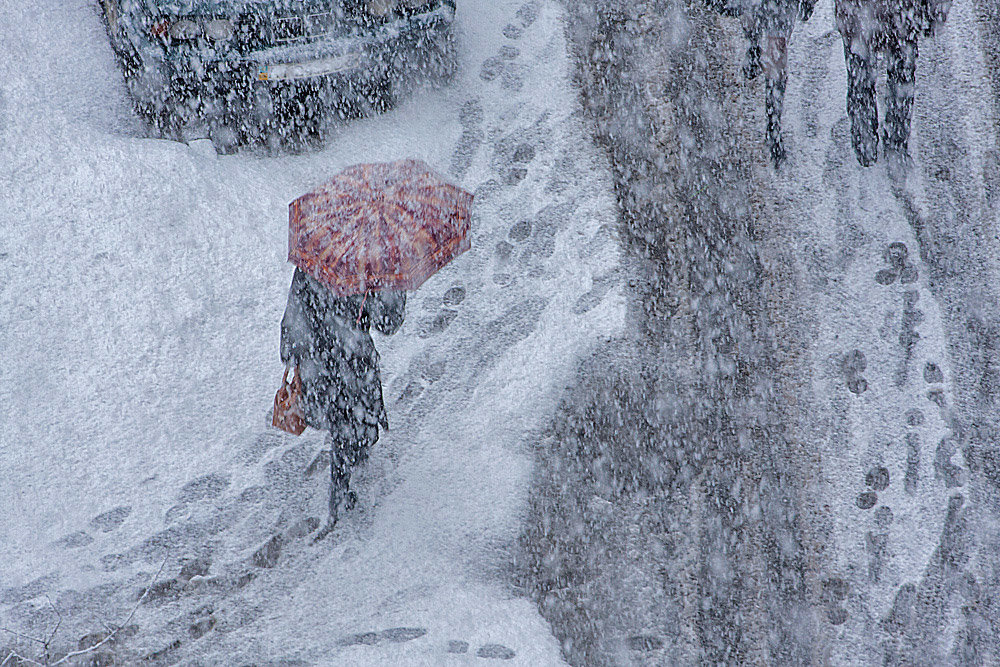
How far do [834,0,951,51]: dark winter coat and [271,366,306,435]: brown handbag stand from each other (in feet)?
11.4

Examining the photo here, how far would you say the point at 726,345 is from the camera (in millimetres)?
4250

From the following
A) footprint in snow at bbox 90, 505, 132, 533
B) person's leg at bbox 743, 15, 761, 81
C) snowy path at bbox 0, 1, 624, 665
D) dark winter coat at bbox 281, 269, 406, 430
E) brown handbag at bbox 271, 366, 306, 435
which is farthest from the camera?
person's leg at bbox 743, 15, 761, 81

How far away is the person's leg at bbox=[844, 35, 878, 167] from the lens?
4.56m

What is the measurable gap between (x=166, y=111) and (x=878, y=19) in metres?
4.13

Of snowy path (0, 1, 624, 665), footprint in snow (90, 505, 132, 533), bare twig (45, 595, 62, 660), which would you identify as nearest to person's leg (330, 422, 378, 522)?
snowy path (0, 1, 624, 665)

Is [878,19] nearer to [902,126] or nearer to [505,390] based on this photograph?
[902,126]

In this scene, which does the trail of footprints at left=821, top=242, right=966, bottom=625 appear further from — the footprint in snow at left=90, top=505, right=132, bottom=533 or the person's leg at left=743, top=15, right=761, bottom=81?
the footprint in snow at left=90, top=505, right=132, bottom=533

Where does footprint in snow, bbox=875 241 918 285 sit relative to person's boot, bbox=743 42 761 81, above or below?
below

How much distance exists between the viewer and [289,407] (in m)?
3.54

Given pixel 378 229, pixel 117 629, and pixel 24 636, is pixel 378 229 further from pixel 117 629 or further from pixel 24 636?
pixel 24 636

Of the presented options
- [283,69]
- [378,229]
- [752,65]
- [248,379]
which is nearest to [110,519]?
[248,379]

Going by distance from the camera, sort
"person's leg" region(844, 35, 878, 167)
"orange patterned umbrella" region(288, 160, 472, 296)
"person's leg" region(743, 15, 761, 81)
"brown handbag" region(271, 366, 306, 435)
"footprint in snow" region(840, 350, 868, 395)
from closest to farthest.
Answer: "orange patterned umbrella" region(288, 160, 472, 296), "brown handbag" region(271, 366, 306, 435), "footprint in snow" region(840, 350, 868, 395), "person's leg" region(844, 35, 878, 167), "person's leg" region(743, 15, 761, 81)

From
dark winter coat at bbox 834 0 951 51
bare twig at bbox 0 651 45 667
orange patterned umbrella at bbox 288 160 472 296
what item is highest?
dark winter coat at bbox 834 0 951 51

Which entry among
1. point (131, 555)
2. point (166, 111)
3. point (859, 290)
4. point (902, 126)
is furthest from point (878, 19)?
point (131, 555)
